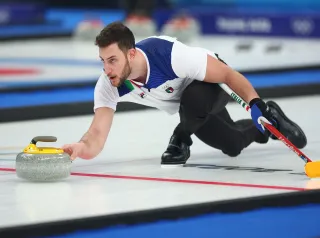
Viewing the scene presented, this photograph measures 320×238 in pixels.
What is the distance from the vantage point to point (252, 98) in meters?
4.70

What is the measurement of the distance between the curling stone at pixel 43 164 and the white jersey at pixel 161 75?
0.46 m

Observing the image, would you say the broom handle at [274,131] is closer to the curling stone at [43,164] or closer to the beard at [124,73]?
the beard at [124,73]

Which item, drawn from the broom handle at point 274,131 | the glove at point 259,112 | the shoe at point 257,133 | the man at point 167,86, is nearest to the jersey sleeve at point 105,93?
the man at point 167,86

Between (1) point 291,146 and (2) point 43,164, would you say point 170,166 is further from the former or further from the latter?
(2) point 43,164

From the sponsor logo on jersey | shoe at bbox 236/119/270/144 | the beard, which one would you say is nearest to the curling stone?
the beard

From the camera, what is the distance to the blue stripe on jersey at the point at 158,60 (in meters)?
4.70

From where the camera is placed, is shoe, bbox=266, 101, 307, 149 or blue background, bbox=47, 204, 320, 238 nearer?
blue background, bbox=47, 204, 320, 238

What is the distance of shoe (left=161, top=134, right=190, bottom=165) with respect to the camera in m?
5.04

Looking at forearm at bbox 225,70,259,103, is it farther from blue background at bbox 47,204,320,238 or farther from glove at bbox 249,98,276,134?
blue background at bbox 47,204,320,238

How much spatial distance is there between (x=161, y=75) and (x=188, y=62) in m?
0.15

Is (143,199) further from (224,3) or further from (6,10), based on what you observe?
(6,10)

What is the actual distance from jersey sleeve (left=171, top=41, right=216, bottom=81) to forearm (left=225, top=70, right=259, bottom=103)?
0.44ft

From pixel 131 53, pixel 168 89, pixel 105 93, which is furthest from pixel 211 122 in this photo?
pixel 131 53

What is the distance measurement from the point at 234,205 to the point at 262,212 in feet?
0.42
